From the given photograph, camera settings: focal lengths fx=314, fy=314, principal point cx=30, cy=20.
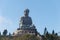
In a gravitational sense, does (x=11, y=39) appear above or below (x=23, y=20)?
below

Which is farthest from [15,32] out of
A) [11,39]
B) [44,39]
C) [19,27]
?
[44,39]

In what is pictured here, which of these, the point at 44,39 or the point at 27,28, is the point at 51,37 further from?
the point at 27,28

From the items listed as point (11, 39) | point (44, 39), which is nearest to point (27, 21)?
point (11, 39)

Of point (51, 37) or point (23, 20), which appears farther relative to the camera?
point (23, 20)

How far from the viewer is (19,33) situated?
9775cm

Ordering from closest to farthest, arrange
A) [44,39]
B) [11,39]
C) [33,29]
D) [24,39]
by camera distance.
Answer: [24,39]
[44,39]
[11,39]
[33,29]

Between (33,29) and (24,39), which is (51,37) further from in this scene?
(33,29)

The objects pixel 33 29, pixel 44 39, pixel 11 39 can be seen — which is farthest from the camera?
pixel 33 29

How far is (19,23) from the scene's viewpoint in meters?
102

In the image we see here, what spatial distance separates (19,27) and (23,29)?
182 centimetres

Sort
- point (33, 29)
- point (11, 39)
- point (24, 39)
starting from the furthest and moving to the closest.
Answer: point (33, 29) → point (11, 39) → point (24, 39)

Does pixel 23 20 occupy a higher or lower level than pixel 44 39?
higher

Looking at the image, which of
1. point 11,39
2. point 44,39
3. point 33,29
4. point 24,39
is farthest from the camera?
point 33,29

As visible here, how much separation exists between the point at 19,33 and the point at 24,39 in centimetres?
2564
